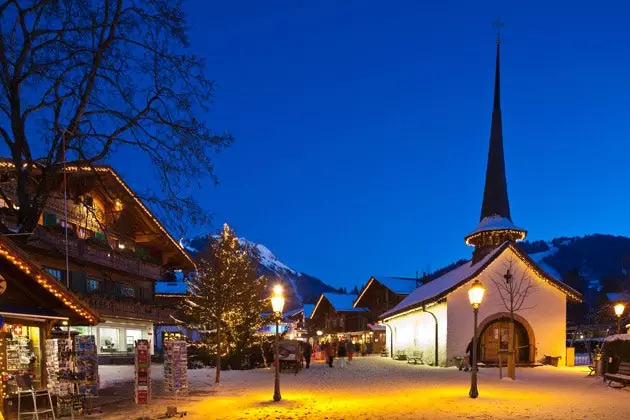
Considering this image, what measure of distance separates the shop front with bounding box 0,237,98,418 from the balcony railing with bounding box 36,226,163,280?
40.3ft

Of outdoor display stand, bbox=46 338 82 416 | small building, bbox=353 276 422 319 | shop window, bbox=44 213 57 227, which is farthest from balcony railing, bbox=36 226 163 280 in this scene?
small building, bbox=353 276 422 319

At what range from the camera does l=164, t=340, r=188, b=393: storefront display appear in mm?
15195

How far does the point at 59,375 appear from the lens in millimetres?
12664

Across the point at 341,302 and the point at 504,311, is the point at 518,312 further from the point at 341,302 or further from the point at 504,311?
the point at 341,302

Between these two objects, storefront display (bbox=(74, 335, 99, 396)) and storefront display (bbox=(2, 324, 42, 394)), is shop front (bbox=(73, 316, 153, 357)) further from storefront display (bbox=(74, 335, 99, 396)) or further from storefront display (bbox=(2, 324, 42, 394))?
storefront display (bbox=(74, 335, 99, 396))

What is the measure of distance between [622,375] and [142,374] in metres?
13.8

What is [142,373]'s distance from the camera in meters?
13.2

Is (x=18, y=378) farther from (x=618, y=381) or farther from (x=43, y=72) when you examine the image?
(x=618, y=381)

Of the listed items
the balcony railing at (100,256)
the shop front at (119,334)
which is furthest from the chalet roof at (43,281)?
the shop front at (119,334)

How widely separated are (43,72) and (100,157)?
2.40 metres

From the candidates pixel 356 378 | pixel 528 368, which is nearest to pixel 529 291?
pixel 528 368

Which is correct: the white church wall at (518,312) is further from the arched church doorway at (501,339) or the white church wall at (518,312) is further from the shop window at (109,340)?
the shop window at (109,340)

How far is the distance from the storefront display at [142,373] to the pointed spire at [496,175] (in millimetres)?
25970

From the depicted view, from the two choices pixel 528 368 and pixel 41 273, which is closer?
pixel 41 273
